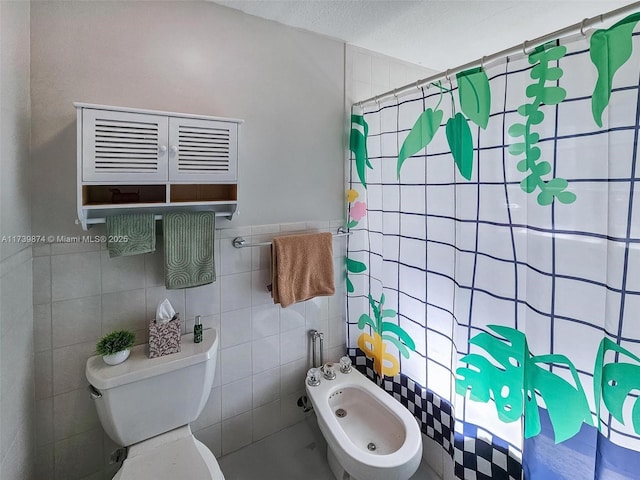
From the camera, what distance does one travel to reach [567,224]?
1.00 metres

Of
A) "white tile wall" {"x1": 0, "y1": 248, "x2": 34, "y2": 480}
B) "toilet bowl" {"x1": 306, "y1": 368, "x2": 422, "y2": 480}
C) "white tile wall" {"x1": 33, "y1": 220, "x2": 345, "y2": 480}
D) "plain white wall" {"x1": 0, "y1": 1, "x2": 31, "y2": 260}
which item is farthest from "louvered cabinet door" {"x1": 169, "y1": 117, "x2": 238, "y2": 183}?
"toilet bowl" {"x1": 306, "y1": 368, "x2": 422, "y2": 480}

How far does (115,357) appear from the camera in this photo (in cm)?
122

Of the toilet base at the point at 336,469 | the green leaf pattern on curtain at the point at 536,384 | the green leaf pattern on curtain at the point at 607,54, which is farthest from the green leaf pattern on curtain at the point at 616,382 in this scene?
the toilet base at the point at 336,469

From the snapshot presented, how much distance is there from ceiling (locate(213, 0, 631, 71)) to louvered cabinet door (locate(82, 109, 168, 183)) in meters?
0.77

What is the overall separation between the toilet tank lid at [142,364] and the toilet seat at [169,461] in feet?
0.95

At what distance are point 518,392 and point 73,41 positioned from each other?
213 centimetres

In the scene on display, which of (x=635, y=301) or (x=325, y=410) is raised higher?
(x=635, y=301)

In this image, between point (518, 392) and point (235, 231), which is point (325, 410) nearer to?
point (518, 392)

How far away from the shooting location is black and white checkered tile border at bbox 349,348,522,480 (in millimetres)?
1252

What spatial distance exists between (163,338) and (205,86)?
113 centimetres

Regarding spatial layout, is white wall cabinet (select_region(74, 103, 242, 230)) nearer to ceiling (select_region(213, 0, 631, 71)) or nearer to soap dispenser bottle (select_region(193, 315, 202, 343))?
soap dispenser bottle (select_region(193, 315, 202, 343))

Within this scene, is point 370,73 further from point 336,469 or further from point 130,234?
point 336,469

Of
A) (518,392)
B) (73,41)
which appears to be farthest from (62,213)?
(518,392)

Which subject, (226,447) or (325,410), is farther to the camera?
(226,447)
